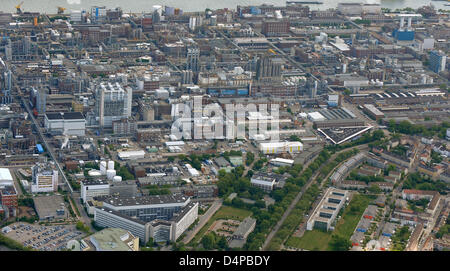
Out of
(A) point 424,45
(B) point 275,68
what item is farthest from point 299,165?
(A) point 424,45

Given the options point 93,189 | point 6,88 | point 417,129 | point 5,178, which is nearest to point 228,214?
point 93,189

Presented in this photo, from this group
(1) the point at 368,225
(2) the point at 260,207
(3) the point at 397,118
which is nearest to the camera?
(1) the point at 368,225

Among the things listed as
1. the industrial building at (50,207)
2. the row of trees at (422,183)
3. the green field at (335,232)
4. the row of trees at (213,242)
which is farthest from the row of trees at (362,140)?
the industrial building at (50,207)

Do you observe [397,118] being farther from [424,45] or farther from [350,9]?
[350,9]

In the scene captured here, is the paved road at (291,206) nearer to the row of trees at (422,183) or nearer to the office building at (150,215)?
the office building at (150,215)

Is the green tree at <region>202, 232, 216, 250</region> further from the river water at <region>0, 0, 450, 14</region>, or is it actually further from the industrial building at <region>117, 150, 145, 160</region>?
the river water at <region>0, 0, 450, 14</region>

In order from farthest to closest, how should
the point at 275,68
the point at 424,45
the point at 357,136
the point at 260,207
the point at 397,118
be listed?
the point at 424,45
the point at 275,68
the point at 397,118
the point at 357,136
the point at 260,207

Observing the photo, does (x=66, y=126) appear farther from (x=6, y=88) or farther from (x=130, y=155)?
(x=6, y=88)
